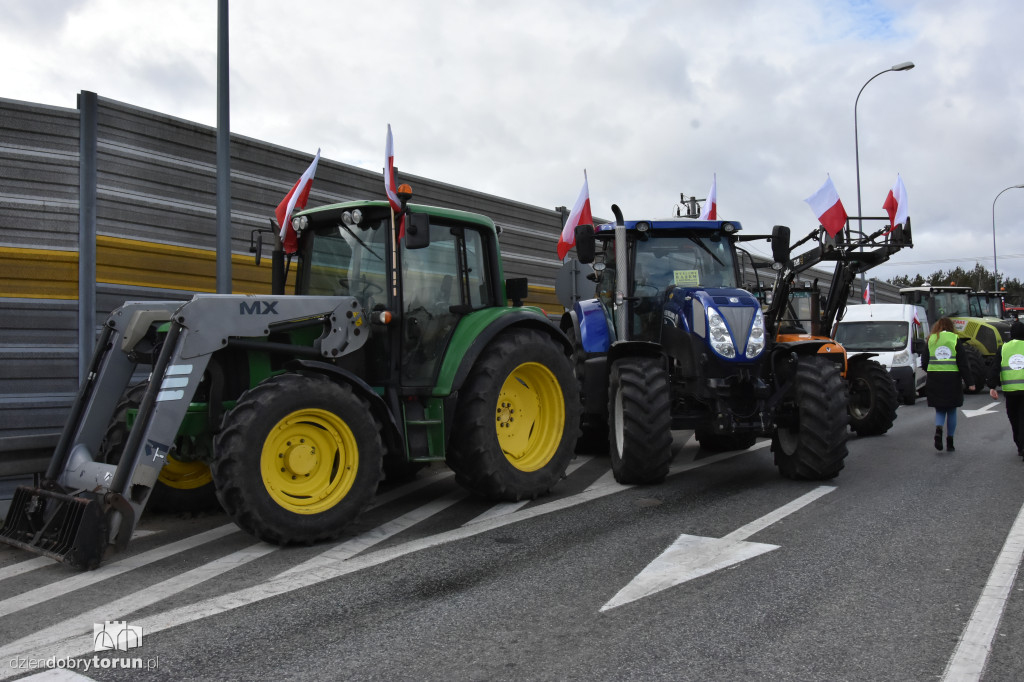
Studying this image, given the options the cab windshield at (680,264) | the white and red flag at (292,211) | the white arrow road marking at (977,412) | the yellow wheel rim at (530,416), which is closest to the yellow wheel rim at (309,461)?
the yellow wheel rim at (530,416)

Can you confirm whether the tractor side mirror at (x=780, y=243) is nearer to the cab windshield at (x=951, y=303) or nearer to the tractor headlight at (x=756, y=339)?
the tractor headlight at (x=756, y=339)

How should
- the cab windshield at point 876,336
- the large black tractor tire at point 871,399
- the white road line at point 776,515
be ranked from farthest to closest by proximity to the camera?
the cab windshield at point 876,336
the large black tractor tire at point 871,399
the white road line at point 776,515

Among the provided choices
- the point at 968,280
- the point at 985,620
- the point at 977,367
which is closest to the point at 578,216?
the point at 985,620

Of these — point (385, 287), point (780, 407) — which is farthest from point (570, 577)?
point (780, 407)

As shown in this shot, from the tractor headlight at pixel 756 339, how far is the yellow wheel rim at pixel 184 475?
15.4 feet

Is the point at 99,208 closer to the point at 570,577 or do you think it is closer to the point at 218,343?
the point at 218,343

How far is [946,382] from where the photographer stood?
10062 millimetres

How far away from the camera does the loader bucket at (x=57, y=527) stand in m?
4.96

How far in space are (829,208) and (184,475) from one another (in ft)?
27.0

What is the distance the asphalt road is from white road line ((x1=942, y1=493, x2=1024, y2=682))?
0.5 inches

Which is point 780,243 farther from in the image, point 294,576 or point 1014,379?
point 294,576

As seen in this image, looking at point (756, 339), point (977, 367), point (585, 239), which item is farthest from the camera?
point (977, 367)

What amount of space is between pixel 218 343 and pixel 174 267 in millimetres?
4353

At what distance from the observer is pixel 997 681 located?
11.2ft
